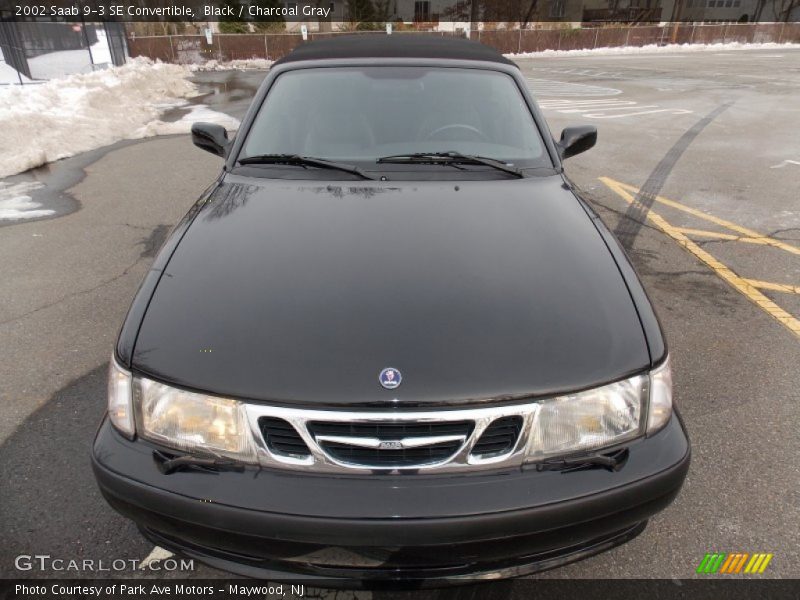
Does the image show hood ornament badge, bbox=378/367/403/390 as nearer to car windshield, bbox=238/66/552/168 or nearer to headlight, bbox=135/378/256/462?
headlight, bbox=135/378/256/462

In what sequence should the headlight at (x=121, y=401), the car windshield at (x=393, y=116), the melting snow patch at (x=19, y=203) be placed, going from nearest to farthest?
the headlight at (x=121, y=401)
the car windshield at (x=393, y=116)
the melting snow patch at (x=19, y=203)

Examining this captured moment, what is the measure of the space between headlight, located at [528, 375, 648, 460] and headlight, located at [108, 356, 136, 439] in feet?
3.89

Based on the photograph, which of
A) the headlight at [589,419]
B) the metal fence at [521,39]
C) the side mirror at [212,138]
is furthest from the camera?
the metal fence at [521,39]

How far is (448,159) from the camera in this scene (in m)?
2.65

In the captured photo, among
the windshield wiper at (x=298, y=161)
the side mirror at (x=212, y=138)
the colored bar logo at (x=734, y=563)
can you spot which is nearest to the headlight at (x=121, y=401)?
the windshield wiper at (x=298, y=161)

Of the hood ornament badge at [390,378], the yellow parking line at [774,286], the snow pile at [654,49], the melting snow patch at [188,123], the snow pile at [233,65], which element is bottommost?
the yellow parking line at [774,286]

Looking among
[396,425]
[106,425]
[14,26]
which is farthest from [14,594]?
[14,26]

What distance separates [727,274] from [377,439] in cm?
392

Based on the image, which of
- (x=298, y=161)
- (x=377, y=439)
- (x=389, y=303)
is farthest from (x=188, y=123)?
(x=377, y=439)

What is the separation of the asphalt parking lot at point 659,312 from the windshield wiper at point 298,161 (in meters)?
1.47

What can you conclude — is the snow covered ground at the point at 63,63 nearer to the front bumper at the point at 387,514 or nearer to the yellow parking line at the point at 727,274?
the yellow parking line at the point at 727,274

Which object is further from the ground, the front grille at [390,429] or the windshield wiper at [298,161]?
the windshield wiper at [298,161]

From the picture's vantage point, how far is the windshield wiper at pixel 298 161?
2.56m

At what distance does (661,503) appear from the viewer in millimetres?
1608
